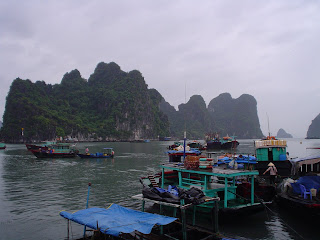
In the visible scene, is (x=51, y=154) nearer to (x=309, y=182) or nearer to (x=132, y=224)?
(x=309, y=182)

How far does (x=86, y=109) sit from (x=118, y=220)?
15636cm

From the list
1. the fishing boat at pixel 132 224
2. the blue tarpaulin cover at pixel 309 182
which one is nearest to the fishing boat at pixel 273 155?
the blue tarpaulin cover at pixel 309 182

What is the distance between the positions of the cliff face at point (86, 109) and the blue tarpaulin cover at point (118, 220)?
361 feet

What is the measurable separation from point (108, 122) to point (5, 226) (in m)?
137

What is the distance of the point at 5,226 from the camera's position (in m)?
11.5

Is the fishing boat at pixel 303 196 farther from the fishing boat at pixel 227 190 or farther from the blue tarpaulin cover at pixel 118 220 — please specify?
the blue tarpaulin cover at pixel 118 220

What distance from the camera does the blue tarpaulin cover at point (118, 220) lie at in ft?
23.0

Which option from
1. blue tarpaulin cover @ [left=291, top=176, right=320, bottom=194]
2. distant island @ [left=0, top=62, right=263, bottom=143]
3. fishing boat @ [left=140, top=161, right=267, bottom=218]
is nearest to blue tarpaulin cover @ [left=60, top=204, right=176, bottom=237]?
fishing boat @ [left=140, top=161, right=267, bottom=218]

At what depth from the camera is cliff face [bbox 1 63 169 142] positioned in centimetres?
10981

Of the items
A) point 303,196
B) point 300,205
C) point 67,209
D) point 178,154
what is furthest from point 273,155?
point 67,209

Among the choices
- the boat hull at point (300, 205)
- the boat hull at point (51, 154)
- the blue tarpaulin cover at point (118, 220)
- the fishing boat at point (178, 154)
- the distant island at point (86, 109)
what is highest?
the distant island at point (86, 109)

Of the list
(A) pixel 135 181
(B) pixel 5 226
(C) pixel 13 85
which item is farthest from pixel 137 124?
(B) pixel 5 226

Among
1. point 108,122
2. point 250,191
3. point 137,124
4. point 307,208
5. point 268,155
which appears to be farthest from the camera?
point 137,124

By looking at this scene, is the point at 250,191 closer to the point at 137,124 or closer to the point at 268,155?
the point at 268,155
